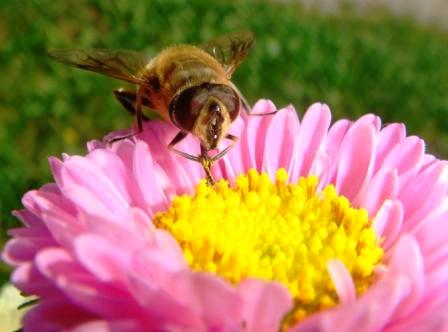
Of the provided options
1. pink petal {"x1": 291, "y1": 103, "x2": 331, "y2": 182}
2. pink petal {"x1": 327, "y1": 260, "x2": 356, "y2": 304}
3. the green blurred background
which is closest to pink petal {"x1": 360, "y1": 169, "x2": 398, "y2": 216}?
pink petal {"x1": 291, "y1": 103, "x2": 331, "y2": 182}

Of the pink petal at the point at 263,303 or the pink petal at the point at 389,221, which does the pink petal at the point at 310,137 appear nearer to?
the pink petal at the point at 389,221

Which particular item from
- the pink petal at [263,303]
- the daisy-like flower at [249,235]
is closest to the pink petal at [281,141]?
the daisy-like flower at [249,235]

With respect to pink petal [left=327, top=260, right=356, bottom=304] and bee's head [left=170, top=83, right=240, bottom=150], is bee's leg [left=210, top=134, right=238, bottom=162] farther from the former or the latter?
pink petal [left=327, top=260, right=356, bottom=304]

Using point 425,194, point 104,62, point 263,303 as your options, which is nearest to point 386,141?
point 425,194

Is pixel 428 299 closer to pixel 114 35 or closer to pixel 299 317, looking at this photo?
pixel 299 317

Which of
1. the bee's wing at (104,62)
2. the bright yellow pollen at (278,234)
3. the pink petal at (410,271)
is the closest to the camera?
the pink petal at (410,271)

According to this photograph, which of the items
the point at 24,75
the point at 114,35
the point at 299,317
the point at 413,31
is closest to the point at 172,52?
the point at 299,317
